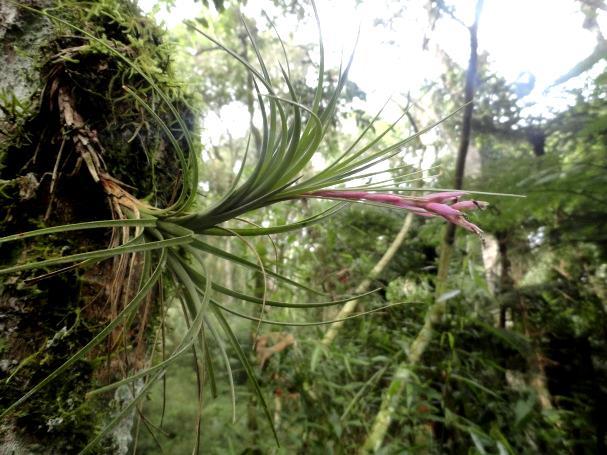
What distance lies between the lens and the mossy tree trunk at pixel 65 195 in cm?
65

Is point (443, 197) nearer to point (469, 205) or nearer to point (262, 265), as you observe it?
point (469, 205)

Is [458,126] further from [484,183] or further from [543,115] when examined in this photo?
[484,183]

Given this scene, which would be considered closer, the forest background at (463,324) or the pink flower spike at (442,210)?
the pink flower spike at (442,210)

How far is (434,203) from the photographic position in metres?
0.63

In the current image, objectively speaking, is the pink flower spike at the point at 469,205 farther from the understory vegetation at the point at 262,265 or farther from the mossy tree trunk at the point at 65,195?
the mossy tree trunk at the point at 65,195

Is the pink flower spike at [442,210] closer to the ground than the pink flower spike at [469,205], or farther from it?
closer to the ground

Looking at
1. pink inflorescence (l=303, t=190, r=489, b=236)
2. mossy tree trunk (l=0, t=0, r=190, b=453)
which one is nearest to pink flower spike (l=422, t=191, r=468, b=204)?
pink inflorescence (l=303, t=190, r=489, b=236)

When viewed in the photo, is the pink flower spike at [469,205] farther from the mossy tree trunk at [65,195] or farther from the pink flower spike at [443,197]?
the mossy tree trunk at [65,195]

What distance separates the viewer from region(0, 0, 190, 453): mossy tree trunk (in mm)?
648

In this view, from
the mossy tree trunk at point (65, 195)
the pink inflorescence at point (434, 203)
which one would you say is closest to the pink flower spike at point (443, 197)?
the pink inflorescence at point (434, 203)

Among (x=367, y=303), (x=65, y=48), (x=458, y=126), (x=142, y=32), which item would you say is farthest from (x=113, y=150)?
(x=458, y=126)

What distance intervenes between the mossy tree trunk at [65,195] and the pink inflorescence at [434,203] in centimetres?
44

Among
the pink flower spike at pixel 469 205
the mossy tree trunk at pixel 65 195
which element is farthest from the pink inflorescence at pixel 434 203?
the mossy tree trunk at pixel 65 195

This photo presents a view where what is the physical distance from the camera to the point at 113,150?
0.84m
